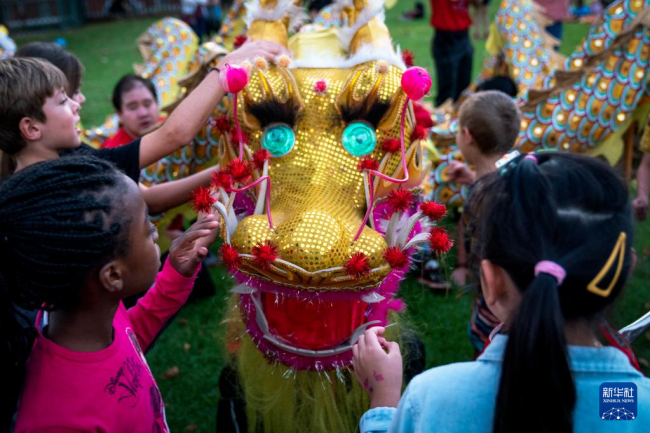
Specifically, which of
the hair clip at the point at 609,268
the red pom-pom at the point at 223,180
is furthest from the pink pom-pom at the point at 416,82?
the hair clip at the point at 609,268

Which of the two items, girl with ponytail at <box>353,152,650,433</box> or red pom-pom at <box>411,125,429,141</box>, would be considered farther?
red pom-pom at <box>411,125,429,141</box>

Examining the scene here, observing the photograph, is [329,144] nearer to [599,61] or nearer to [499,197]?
[499,197]

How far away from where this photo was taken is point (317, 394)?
6.66 feet

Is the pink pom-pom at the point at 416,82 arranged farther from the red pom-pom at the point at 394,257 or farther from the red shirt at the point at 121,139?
the red shirt at the point at 121,139

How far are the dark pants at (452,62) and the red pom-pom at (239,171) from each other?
464cm

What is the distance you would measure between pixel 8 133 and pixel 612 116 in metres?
3.15

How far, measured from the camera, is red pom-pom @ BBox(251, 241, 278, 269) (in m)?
1.66

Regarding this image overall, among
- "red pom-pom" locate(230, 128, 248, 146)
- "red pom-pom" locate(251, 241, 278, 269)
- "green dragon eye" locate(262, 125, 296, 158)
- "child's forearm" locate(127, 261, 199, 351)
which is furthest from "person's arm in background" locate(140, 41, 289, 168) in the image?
"red pom-pom" locate(251, 241, 278, 269)

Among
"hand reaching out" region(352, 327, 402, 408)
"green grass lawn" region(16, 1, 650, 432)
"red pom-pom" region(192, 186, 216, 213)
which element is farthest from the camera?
"green grass lawn" region(16, 1, 650, 432)

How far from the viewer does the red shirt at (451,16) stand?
6285 millimetres

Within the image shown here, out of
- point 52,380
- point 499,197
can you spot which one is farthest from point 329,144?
point 52,380

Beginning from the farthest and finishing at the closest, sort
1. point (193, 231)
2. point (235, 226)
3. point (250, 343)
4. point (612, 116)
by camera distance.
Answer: point (612, 116) < point (250, 343) < point (235, 226) < point (193, 231)

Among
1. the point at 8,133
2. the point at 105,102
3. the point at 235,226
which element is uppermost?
the point at 8,133

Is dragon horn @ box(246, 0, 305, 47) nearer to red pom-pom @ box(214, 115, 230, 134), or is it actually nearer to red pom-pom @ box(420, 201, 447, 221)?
red pom-pom @ box(214, 115, 230, 134)
